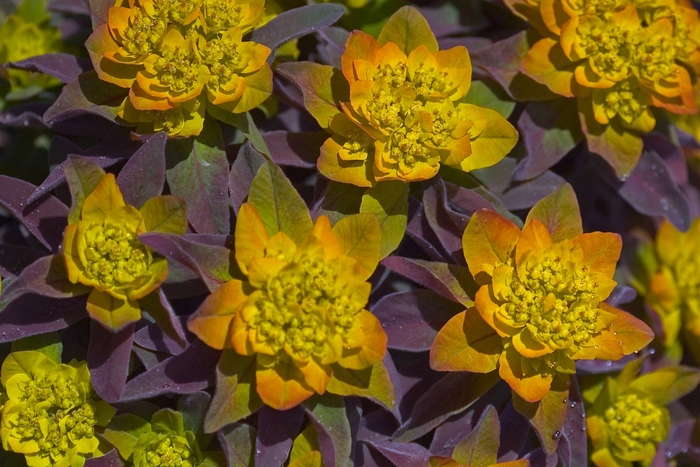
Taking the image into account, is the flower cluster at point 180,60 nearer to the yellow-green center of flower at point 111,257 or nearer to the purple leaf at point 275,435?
the yellow-green center of flower at point 111,257

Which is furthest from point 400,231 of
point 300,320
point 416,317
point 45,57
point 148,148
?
point 45,57

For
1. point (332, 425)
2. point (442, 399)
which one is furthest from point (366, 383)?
point (442, 399)

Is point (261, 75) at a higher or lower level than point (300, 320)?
higher

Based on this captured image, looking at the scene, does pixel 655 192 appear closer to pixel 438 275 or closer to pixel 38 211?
pixel 438 275

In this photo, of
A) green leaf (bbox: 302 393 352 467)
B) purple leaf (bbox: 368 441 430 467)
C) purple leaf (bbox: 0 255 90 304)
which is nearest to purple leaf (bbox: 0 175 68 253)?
purple leaf (bbox: 0 255 90 304)

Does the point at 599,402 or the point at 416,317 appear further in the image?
the point at 599,402

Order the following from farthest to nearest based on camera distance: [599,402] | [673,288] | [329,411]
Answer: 1. [673,288]
2. [599,402]
3. [329,411]

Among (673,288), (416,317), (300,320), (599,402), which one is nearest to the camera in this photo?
(300,320)

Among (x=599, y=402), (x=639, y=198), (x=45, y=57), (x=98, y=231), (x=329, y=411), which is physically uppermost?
(x=45, y=57)

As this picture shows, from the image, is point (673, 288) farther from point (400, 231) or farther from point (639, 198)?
point (400, 231)
